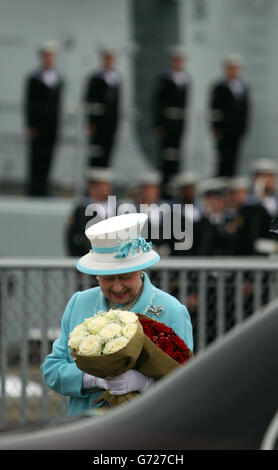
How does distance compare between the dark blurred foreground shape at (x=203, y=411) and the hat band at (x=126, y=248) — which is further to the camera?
the hat band at (x=126, y=248)

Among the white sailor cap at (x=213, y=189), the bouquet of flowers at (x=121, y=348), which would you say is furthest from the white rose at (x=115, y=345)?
the white sailor cap at (x=213, y=189)

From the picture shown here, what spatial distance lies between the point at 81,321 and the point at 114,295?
178 mm

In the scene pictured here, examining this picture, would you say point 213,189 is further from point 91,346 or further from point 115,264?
point 91,346

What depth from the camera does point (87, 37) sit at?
50.8ft

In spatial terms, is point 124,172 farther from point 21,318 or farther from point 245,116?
point 21,318

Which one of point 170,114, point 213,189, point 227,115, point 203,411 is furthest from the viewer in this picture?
point 227,115

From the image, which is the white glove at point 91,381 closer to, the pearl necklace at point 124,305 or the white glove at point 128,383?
the white glove at point 128,383

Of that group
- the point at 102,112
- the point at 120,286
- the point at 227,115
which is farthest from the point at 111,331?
the point at 227,115

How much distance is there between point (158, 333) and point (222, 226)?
19.3 feet

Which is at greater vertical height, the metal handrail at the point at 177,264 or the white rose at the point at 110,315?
the white rose at the point at 110,315

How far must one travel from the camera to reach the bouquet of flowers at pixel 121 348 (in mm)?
3775

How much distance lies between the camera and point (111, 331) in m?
3.80

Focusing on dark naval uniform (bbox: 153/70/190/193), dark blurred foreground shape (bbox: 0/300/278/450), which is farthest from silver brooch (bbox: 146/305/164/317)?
dark naval uniform (bbox: 153/70/190/193)
